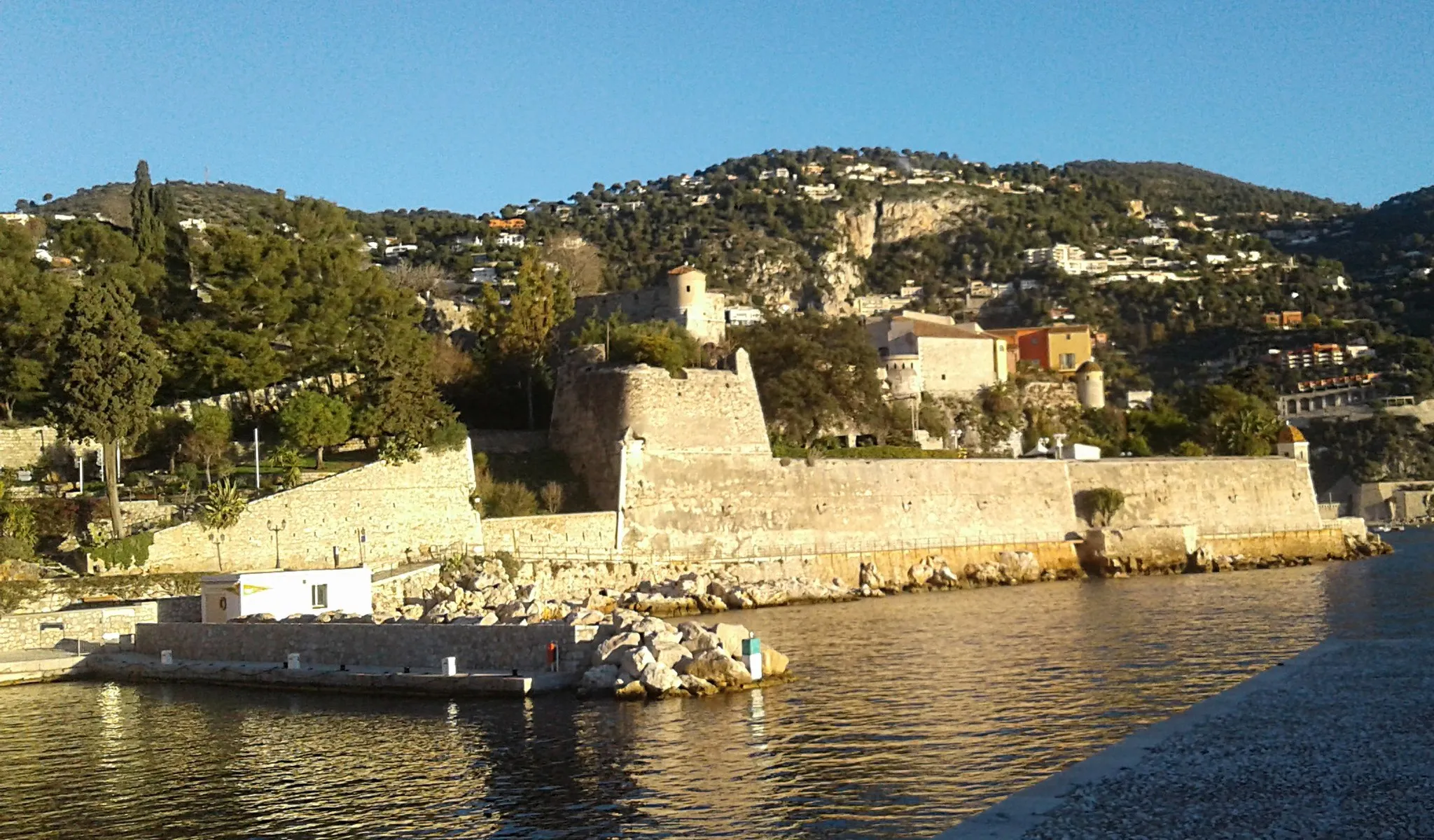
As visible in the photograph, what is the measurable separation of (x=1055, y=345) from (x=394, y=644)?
172 feet

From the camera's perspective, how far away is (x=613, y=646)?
18391 millimetres

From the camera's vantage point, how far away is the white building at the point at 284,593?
22.5 meters

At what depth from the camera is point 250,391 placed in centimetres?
3362

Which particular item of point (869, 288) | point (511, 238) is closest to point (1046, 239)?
point (869, 288)

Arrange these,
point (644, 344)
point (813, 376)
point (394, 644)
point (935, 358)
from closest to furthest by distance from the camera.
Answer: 1. point (394, 644)
2. point (644, 344)
3. point (813, 376)
4. point (935, 358)

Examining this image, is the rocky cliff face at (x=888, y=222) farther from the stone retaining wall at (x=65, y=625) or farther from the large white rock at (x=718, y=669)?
the large white rock at (x=718, y=669)

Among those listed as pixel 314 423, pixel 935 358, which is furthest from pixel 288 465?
pixel 935 358

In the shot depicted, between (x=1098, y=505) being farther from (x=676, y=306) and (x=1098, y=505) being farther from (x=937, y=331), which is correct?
(x=937, y=331)

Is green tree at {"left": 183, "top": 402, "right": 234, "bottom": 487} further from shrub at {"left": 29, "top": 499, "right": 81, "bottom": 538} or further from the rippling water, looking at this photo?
the rippling water

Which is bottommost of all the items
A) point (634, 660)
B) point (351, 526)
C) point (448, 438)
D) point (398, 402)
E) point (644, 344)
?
point (634, 660)

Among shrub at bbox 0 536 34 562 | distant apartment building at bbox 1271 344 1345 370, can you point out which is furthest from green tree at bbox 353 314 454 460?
distant apartment building at bbox 1271 344 1345 370

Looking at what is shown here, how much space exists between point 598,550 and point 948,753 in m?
18.1

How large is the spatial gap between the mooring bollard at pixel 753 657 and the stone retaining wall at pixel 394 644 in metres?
1.92

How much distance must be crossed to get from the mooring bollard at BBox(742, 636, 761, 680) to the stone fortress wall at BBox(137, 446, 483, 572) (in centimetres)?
1182
